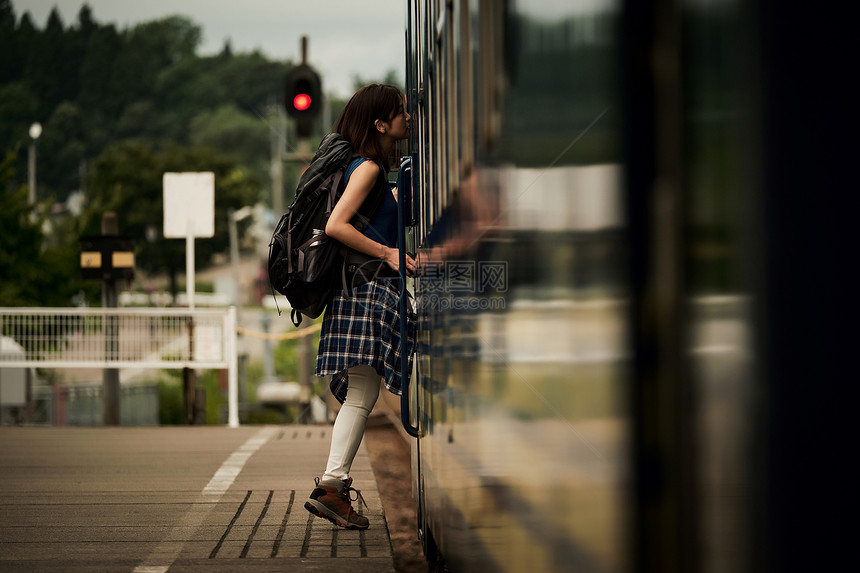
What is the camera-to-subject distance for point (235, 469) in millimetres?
7043

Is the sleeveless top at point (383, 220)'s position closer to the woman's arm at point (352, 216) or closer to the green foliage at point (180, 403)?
the woman's arm at point (352, 216)

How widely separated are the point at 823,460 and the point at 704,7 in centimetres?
38

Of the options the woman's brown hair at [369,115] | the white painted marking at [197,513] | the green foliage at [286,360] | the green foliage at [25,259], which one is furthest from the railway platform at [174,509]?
the green foliage at [286,360]

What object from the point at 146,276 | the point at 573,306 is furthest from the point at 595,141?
the point at 146,276

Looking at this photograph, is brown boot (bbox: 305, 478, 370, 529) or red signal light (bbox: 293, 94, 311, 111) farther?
red signal light (bbox: 293, 94, 311, 111)

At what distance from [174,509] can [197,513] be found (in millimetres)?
163

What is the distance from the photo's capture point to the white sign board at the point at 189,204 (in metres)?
12.8

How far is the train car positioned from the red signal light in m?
9.29

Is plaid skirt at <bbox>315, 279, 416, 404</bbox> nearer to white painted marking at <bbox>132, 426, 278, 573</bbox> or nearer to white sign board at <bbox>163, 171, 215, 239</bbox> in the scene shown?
white painted marking at <bbox>132, 426, 278, 573</bbox>

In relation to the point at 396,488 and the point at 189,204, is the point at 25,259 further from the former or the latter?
the point at 396,488

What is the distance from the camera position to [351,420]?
4.67 m

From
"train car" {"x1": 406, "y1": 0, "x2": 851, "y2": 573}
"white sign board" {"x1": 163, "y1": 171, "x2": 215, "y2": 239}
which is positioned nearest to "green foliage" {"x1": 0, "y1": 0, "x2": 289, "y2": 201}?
"white sign board" {"x1": 163, "y1": 171, "x2": 215, "y2": 239}

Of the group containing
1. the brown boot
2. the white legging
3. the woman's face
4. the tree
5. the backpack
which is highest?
the tree

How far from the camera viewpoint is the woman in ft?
14.8
